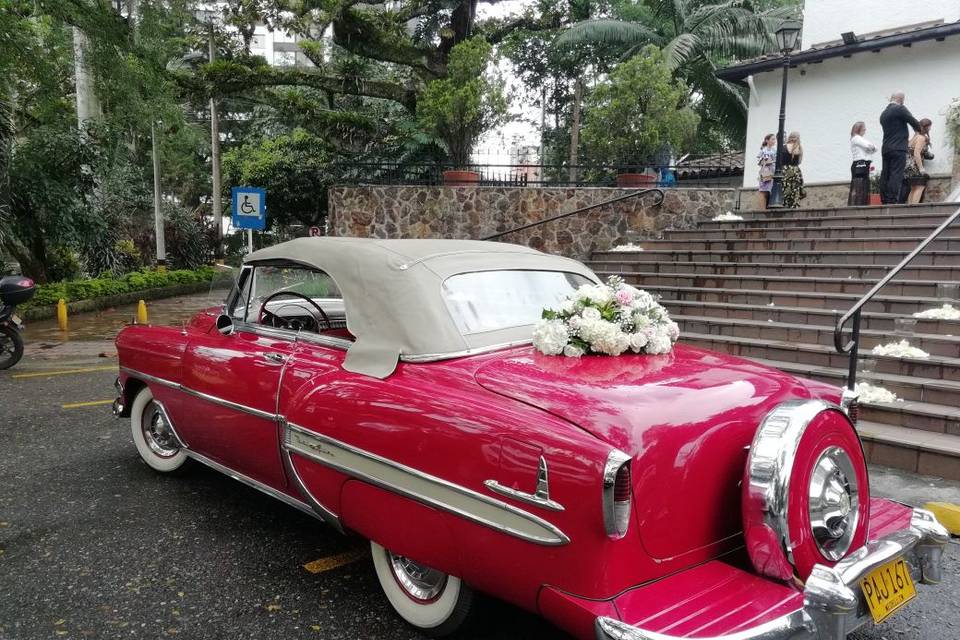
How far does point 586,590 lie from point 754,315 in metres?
7.06

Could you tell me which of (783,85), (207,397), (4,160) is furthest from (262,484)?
(4,160)

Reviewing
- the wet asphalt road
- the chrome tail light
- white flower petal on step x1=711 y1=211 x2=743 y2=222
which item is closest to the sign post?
the wet asphalt road

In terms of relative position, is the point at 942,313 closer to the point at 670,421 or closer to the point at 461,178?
the point at 670,421

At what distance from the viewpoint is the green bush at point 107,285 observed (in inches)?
522

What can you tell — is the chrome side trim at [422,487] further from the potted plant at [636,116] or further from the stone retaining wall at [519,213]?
the potted plant at [636,116]

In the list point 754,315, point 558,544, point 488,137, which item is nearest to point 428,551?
point 558,544

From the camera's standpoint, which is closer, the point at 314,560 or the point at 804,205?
the point at 314,560

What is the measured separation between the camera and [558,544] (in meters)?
2.02

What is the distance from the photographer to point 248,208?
1148 centimetres

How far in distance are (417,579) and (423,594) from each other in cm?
7

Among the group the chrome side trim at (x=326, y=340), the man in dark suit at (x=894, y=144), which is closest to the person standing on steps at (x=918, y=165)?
the man in dark suit at (x=894, y=144)

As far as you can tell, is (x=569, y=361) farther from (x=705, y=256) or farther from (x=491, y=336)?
(x=705, y=256)

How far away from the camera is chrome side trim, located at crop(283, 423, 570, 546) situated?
6.86ft

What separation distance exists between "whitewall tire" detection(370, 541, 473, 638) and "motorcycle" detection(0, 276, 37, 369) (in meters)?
7.65
